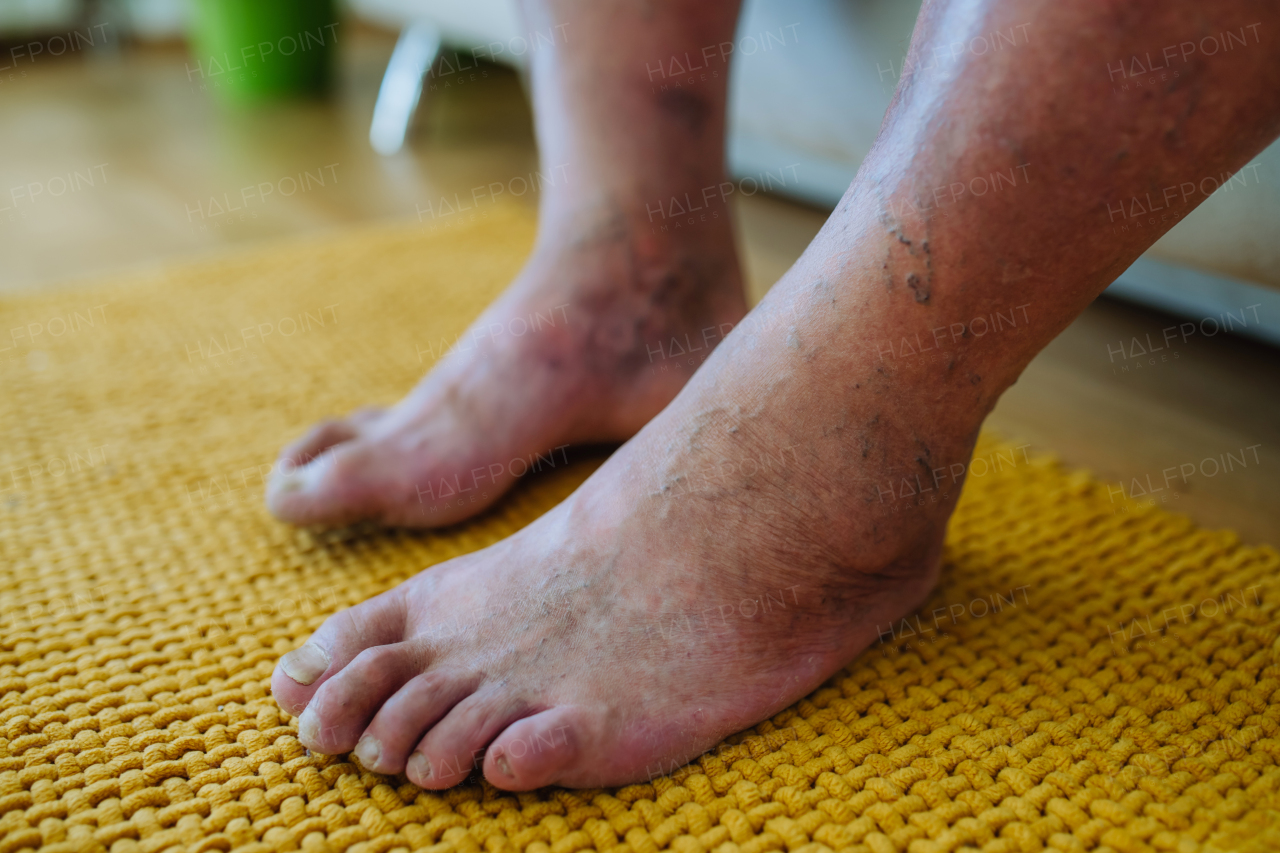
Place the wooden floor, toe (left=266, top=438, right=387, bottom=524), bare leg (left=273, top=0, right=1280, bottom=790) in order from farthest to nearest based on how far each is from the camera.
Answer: the wooden floor < toe (left=266, top=438, right=387, bottom=524) < bare leg (left=273, top=0, right=1280, bottom=790)

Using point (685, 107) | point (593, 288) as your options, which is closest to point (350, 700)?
point (593, 288)

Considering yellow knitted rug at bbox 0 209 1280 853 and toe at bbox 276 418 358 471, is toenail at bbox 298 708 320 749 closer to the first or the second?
yellow knitted rug at bbox 0 209 1280 853

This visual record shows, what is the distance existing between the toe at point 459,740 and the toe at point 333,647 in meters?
0.07

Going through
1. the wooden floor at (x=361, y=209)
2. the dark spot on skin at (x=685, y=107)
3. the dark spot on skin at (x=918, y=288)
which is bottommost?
the wooden floor at (x=361, y=209)

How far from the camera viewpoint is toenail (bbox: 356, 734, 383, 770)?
490mm

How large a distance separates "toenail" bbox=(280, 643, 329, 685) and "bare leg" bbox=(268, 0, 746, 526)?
0.67 feet

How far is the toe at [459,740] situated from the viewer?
48 centimetres

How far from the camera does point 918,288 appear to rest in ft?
1.55

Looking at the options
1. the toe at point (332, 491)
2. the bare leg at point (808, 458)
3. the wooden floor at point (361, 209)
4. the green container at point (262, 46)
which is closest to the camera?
the bare leg at point (808, 458)

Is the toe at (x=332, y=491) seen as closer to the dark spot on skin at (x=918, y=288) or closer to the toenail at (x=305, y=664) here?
the toenail at (x=305, y=664)

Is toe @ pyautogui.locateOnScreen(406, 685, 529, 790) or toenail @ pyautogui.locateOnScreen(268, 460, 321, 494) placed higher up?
toe @ pyautogui.locateOnScreen(406, 685, 529, 790)

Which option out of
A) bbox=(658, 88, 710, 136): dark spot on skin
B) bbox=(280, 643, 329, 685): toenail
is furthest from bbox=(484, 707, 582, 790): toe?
bbox=(658, 88, 710, 136): dark spot on skin

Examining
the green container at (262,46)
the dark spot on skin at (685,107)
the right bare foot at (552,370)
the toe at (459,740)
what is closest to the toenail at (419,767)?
the toe at (459,740)

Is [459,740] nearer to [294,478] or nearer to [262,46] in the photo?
[294,478]
